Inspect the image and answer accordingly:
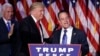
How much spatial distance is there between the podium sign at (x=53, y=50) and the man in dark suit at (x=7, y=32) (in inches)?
51.1

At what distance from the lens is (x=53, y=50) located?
442 cm

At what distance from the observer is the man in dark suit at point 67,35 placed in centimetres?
489

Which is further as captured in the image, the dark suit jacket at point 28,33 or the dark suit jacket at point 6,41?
the dark suit jacket at point 6,41

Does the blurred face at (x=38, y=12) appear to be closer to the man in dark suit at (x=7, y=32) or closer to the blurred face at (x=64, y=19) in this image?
the blurred face at (x=64, y=19)

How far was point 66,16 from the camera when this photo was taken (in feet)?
16.0

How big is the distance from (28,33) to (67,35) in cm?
53

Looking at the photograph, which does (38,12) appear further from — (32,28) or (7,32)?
(7,32)

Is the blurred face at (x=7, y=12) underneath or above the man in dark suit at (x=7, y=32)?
above

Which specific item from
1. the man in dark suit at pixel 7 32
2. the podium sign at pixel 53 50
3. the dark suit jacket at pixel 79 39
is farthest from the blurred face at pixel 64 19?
the man in dark suit at pixel 7 32

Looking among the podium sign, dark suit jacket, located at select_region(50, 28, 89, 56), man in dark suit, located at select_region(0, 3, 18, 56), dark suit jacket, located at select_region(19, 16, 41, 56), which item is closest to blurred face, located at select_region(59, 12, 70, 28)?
dark suit jacket, located at select_region(50, 28, 89, 56)

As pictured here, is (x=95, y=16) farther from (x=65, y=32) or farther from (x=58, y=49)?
(x=58, y=49)

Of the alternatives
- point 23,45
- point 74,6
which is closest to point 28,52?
point 23,45

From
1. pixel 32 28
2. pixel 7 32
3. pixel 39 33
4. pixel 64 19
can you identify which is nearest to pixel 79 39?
pixel 64 19

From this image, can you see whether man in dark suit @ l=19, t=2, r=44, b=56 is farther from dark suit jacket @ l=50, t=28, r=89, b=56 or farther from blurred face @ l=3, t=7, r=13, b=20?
blurred face @ l=3, t=7, r=13, b=20
